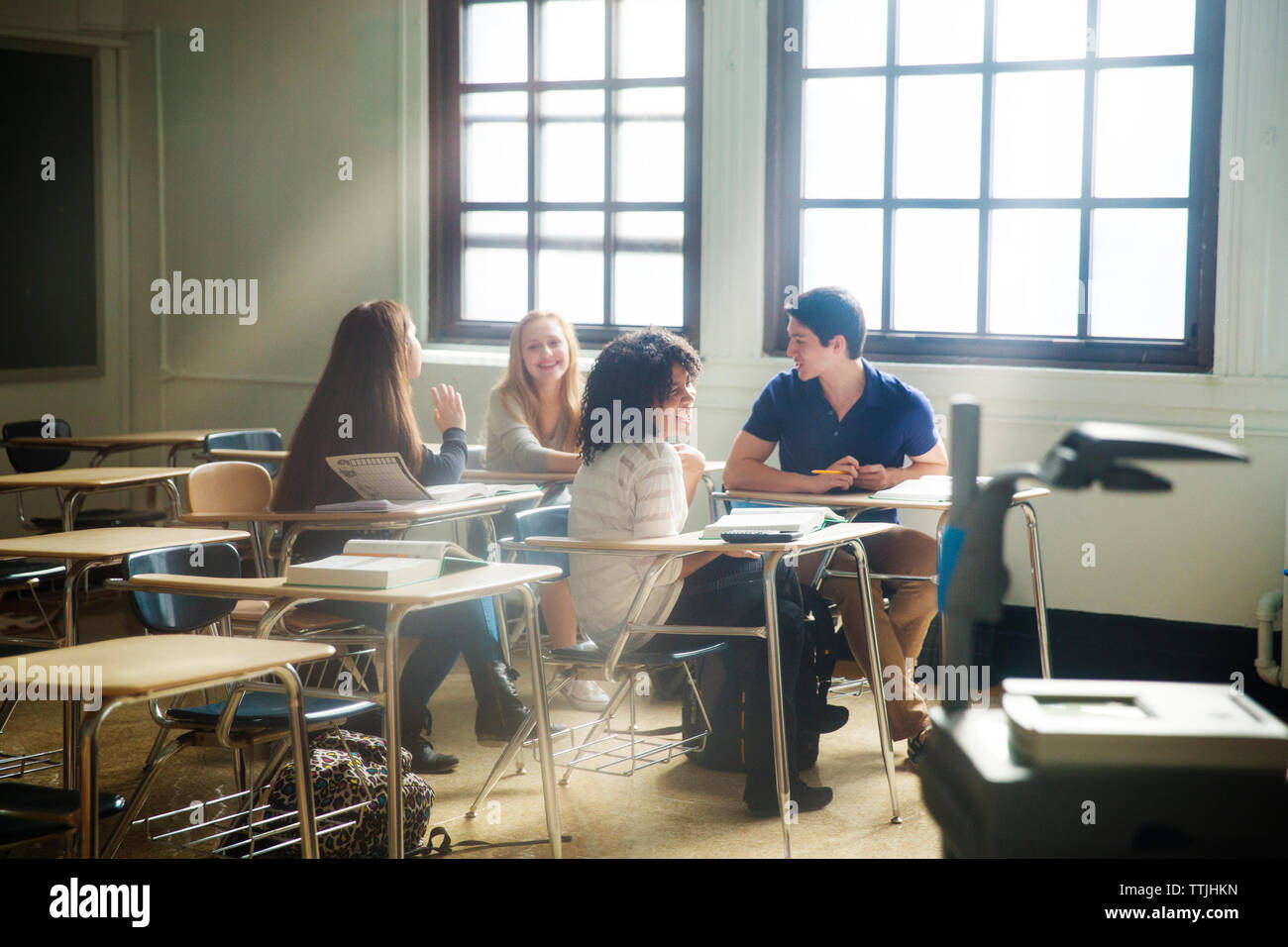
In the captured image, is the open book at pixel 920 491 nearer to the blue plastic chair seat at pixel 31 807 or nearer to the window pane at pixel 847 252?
the window pane at pixel 847 252

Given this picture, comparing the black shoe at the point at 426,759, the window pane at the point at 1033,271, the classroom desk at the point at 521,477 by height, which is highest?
the window pane at the point at 1033,271

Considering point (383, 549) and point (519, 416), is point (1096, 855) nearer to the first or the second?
point (383, 549)

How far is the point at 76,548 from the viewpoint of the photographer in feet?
9.26

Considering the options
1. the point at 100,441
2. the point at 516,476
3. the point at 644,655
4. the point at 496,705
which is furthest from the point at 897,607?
the point at 100,441

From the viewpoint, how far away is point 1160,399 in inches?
181

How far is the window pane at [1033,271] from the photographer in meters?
4.88

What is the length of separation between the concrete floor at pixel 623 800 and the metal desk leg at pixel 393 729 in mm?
557

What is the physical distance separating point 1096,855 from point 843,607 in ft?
8.20

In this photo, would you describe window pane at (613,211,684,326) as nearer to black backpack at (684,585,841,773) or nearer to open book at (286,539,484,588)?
Answer: black backpack at (684,585,841,773)

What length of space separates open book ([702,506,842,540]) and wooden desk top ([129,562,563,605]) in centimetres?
51

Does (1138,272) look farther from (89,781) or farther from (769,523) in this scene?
(89,781)

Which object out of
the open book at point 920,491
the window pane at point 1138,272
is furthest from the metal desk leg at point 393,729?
the window pane at point 1138,272

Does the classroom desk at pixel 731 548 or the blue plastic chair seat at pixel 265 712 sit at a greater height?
the classroom desk at pixel 731 548
